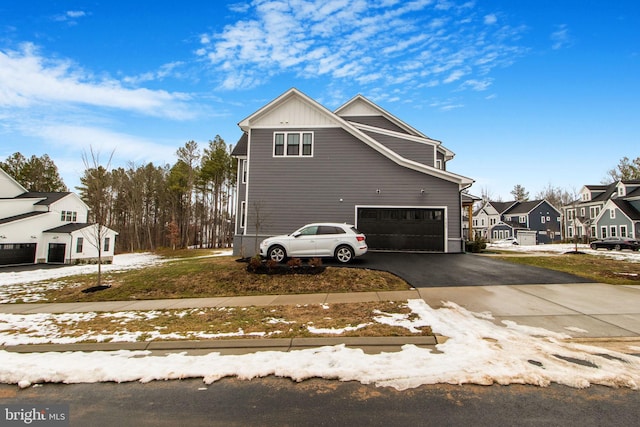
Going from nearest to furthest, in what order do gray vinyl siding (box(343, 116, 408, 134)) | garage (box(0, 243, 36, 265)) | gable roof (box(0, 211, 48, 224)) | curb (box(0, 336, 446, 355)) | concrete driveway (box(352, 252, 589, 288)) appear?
curb (box(0, 336, 446, 355)) → concrete driveway (box(352, 252, 589, 288)) → gray vinyl siding (box(343, 116, 408, 134)) → garage (box(0, 243, 36, 265)) → gable roof (box(0, 211, 48, 224))

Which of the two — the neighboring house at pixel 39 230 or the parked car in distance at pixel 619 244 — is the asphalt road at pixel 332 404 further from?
the parked car in distance at pixel 619 244

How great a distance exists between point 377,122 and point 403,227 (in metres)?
8.67

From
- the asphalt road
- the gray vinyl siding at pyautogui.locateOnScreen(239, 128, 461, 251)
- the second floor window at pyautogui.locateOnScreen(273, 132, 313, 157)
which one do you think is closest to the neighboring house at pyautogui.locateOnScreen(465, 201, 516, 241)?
the gray vinyl siding at pyautogui.locateOnScreen(239, 128, 461, 251)

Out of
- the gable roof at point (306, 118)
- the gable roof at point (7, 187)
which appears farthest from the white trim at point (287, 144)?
the gable roof at point (7, 187)

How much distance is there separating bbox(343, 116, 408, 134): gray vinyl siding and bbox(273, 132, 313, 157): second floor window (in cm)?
572

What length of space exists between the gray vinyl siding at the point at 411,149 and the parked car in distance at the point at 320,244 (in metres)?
8.86

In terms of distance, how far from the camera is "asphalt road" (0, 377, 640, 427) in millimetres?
2990

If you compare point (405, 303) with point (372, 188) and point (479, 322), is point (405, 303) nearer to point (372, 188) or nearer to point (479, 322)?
point (479, 322)

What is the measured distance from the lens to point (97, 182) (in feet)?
40.3

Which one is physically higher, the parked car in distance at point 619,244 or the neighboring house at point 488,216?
the neighboring house at point 488,216

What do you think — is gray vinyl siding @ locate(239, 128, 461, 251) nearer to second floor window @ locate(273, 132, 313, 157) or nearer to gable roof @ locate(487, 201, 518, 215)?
second floor window @ locate(273, 132, 313, 157)

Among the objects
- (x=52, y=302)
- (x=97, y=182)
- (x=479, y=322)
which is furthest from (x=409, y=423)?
(x=97, y=182)

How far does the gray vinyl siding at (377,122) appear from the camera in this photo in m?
21.4

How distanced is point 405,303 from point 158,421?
561 cm
